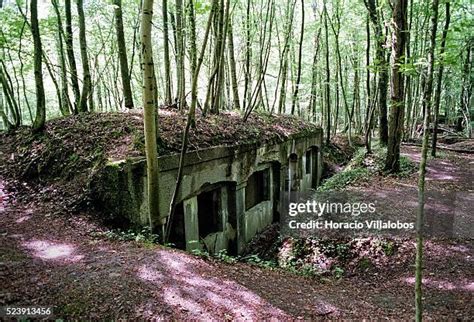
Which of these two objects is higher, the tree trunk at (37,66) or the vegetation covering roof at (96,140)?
the tree trunk at (37,66)

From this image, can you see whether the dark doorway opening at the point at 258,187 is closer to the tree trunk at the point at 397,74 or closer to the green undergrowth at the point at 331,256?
the green undergrowth at the point at 331,256

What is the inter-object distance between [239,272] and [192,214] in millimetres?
2822

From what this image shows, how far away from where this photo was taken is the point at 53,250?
5.06 metres

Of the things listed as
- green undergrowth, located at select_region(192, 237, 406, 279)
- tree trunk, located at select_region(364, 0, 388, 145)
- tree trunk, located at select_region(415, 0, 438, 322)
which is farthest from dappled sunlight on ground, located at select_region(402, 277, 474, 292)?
tree trunk, located at select_region(364, 0, 388, 145)

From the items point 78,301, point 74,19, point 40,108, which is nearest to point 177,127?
point 40,108

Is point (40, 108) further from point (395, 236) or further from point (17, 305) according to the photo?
point (395, 236)

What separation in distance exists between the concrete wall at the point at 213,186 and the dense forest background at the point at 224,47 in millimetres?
1609

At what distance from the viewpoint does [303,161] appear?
612 inches

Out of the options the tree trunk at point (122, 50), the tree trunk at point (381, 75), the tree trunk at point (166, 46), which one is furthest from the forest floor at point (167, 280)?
the tree trunk at point (381, 75)

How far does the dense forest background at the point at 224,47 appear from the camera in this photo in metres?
8.89

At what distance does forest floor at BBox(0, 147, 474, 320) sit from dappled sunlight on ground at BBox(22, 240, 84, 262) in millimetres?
13

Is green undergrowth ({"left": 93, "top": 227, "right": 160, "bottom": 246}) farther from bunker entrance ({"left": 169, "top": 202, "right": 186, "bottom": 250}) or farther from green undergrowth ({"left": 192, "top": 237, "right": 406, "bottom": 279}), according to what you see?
bunker entrance ({"left": 169, "top": 202, "right": 186, "bottom": 250})

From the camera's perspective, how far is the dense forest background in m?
8.89

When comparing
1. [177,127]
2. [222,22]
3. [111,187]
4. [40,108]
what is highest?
[222,22]
